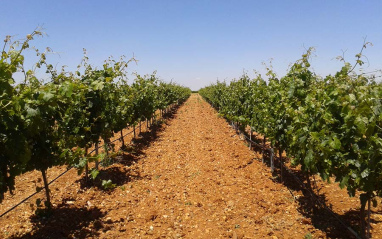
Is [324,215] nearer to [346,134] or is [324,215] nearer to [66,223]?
[346,134]

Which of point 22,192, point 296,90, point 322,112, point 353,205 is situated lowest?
point 353,205

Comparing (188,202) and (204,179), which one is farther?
(204,179)

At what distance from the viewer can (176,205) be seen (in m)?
7.09

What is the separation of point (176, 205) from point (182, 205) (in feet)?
0.55

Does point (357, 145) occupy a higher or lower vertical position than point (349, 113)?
lower

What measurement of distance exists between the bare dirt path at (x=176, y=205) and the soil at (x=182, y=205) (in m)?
0.02

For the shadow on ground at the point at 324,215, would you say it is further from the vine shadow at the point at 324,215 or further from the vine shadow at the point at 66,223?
the vine shadow at the point at 66,223

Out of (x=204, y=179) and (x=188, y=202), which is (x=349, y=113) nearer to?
(x=188, y=202)

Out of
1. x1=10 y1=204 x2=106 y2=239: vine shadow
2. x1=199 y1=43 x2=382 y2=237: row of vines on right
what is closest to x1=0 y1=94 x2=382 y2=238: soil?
x1=10 y1=204 x2=106 y2=239: vine shadow

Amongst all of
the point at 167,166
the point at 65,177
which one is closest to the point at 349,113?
the point at 167,166

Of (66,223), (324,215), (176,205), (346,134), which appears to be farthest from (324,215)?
(66,223)

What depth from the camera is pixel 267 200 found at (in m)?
7.27

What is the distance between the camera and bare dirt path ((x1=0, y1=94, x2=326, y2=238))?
579cm

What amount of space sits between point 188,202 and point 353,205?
4.39 meters
